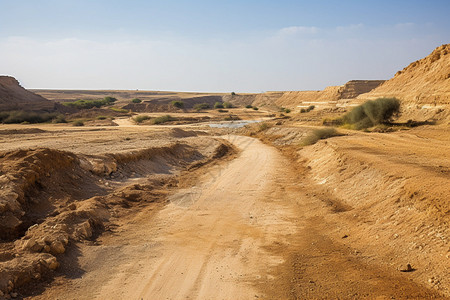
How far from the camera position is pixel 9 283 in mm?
5598

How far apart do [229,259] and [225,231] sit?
1.68m

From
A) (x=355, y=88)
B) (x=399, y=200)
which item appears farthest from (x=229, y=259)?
(x=355, y=88)

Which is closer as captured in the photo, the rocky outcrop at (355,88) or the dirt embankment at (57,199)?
the dirt embankment at (57,199)

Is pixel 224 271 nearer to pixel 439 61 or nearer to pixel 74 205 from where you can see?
pixel 74 205

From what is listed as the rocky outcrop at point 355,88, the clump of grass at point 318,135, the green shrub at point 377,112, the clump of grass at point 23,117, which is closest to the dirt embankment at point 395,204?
the clump of grass at point 318,135

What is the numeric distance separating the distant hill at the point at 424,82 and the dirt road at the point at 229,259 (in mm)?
21653

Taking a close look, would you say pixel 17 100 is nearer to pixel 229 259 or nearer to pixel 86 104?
pixel 86 104

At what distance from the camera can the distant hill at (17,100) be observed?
48875mm

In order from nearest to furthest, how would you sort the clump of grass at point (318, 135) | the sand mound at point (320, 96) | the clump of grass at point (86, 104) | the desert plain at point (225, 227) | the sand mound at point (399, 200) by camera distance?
the desert plain at point (225, 227) → the sand mound at point (399, 200) → the clump of grass at point (318, 135) → the sand mound at point (320, 96) → the clump of grass at point (86, 104)

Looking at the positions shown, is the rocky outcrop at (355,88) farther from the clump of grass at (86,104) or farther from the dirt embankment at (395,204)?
the dirt embankment at (395,204)

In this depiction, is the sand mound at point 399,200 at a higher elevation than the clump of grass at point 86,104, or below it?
below

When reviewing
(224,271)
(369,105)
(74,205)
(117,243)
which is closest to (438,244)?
(224,271)

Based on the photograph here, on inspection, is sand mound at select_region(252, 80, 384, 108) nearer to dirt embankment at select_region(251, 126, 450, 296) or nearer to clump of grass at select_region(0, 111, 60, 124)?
clump of grass at select_region(0, 111, 60, 124)

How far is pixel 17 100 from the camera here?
54.3 meters
